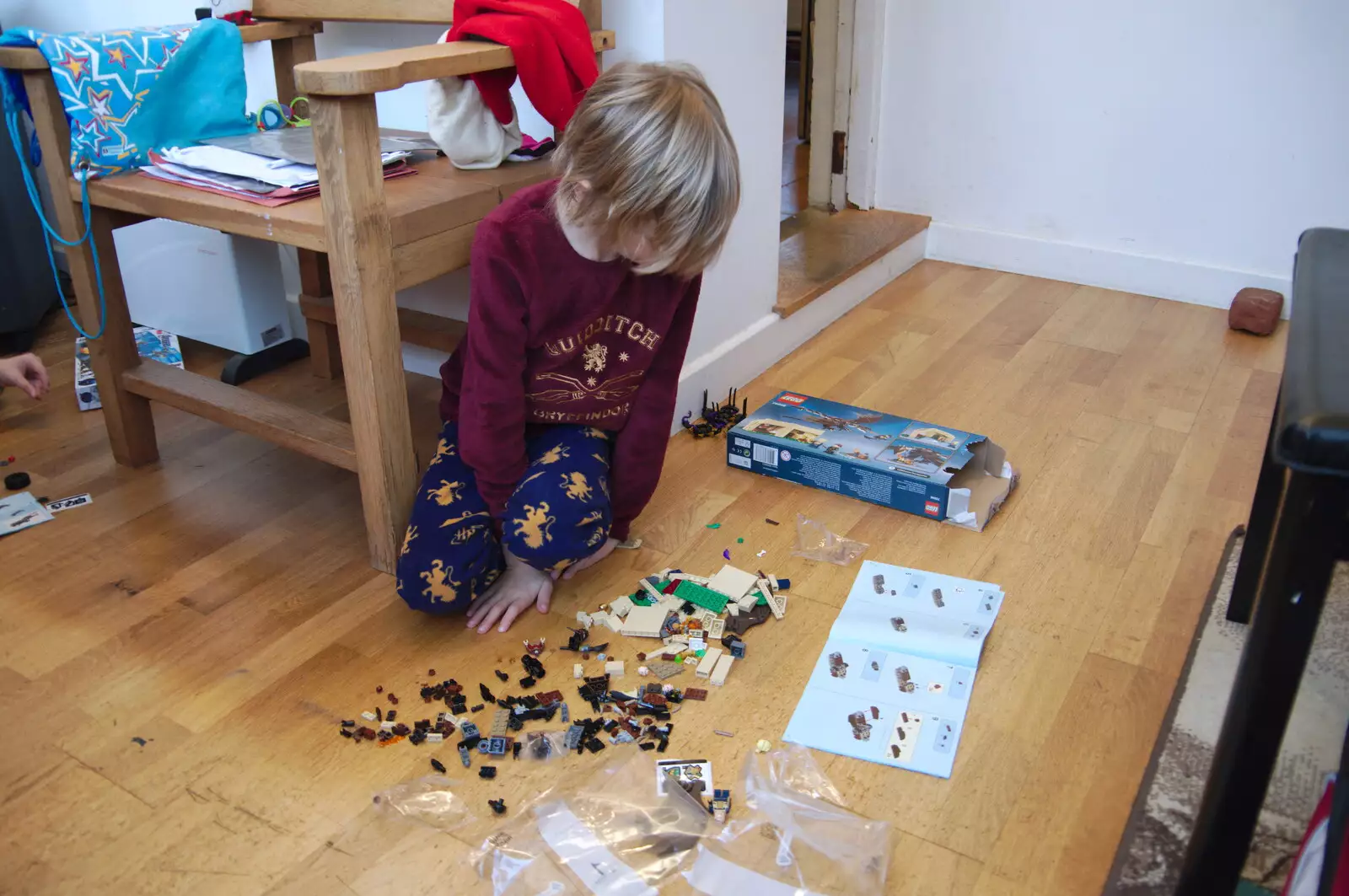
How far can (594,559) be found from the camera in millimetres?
1460

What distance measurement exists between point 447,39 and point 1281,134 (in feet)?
5.87

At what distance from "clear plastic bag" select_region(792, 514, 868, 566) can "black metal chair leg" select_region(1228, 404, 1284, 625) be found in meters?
0.47

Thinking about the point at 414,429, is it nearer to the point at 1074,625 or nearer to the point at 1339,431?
the point at 1074,625

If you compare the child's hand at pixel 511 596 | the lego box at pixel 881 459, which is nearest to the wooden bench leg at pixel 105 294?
the child's hand at pixel 511 596

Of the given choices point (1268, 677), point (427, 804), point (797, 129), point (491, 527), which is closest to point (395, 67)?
point (491, 527)

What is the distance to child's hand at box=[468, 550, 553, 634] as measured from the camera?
4.39 feet

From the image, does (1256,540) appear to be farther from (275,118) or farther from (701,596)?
(275,118)

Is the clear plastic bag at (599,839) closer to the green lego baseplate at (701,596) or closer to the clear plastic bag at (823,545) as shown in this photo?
the green lego baseplate at (701,596)

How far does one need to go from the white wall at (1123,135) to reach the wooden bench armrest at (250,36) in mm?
1449

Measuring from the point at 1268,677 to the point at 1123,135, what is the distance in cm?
196

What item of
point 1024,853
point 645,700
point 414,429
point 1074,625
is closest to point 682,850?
point 645,700

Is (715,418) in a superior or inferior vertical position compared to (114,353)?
inferior

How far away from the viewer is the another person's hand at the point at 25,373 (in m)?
1.35

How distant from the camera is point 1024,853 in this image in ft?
3.29
